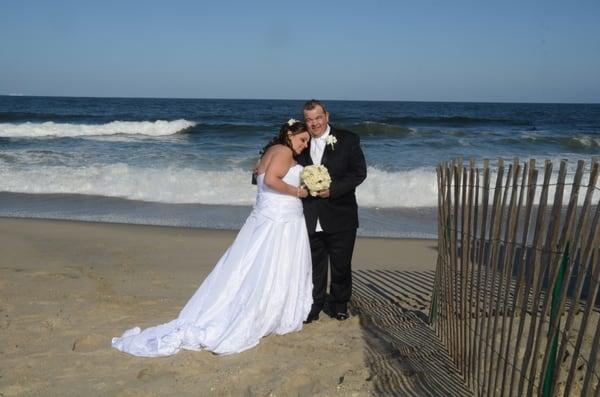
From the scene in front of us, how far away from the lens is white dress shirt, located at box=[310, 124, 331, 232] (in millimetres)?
5277

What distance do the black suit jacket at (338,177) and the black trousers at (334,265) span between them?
122 mm

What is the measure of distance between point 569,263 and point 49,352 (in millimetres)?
3641

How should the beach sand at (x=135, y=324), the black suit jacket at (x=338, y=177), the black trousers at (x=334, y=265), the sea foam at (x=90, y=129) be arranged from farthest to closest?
the sea foam at (x=90, y=129) → the black trousers at (x=334, y=265) → the black suit jacket at (x=338, y=177) → the beach sand at (x=135, y=324)

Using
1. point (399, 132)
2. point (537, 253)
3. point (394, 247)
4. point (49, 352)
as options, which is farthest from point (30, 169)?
point (399, 132)

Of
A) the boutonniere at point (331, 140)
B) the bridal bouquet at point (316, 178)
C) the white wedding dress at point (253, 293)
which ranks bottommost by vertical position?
the white wedding dress at point (253, 293)

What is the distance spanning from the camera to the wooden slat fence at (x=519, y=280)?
281cm

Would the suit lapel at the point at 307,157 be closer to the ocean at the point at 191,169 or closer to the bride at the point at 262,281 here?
the bride at the point at 262,281

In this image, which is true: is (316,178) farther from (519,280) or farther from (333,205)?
(519,280)

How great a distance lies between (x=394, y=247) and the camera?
28.3 feet

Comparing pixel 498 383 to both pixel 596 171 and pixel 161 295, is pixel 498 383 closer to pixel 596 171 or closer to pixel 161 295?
pixel 596 171

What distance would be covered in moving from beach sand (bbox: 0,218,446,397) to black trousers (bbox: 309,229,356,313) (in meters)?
0.19

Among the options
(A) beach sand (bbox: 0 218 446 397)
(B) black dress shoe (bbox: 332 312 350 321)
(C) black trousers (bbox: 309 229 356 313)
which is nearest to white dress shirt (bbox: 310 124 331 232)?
(C) black trousers (bbox: 309 229 356 313)

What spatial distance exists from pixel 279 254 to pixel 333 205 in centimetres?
65

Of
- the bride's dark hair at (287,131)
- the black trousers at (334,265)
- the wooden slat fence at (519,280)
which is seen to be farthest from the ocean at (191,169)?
the wooden slat fence at (519,280)
